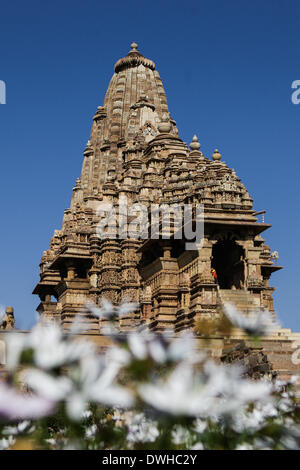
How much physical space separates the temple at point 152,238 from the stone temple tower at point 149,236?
47 millimetres

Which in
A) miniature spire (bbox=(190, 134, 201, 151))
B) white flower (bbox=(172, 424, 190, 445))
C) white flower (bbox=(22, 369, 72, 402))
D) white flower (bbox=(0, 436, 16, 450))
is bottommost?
white flower (bbox=(22, 369, 72, 402))

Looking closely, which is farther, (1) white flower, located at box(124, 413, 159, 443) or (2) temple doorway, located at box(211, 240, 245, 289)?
(2) temple doorway, located at box(211, 240, 245, 289)

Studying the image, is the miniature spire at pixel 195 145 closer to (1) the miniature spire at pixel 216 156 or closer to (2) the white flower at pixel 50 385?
(1) the miniature spire at pixel 216 156

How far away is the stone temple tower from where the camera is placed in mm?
24844

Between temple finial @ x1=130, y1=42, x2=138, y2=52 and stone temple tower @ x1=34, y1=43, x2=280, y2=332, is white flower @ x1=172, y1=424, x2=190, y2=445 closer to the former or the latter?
stone temple tower @ x1=34, y1=43, x2=280, y2=332

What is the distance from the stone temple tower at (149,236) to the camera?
24844mm

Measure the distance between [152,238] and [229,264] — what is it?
3191mm

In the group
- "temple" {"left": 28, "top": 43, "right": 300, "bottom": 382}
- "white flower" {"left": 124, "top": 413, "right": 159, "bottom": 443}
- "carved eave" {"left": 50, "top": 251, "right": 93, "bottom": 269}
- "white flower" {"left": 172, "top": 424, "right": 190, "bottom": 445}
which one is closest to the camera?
"white flower" {"left": 172, "top": 424, "right": 190, "bottom": 445}

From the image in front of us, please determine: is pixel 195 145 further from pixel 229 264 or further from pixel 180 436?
pixel 180 436

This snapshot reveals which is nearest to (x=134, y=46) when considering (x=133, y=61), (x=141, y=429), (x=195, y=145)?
(x=133, y=61)

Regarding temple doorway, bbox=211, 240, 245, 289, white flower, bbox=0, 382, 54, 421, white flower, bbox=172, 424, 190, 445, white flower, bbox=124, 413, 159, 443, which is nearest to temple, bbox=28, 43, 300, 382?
temple doorway, bbox=211, 240, 245, 289

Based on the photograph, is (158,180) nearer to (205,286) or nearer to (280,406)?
(205,286)

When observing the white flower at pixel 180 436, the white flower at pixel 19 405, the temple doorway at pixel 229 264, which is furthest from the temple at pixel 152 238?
the white flower at pixel 19 405

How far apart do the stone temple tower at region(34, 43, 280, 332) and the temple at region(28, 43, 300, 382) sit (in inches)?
1.9
